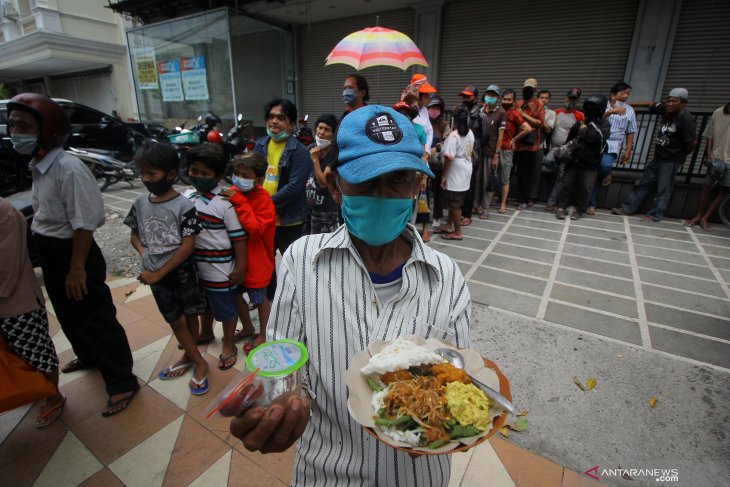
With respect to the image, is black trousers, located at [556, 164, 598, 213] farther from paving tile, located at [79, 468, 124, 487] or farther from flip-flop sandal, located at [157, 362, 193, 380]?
paving tile, located at [79, 468, 124, 487]

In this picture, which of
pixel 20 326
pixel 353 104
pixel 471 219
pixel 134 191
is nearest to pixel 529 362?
pixel 353 104

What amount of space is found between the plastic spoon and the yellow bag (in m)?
2.30

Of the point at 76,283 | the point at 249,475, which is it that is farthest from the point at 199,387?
the point at 76,283

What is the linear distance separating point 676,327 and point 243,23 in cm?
1284

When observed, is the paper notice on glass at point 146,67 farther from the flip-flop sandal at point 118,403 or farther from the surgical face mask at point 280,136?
the flip-flop sandal at point 118,403

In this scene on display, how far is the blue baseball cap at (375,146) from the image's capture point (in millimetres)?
1034

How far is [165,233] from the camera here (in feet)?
7.90

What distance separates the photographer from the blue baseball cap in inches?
40.7

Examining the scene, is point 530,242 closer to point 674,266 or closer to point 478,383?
point 674,266

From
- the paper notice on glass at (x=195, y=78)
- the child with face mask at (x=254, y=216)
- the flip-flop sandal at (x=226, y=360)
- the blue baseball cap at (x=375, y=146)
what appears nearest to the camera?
the blue baseball cap at (x=375, y=146)

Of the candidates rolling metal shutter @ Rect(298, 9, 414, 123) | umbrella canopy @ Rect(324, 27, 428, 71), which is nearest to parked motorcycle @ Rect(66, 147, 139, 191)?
umbrella canopy @ Rect(324, 27, 428, 71)

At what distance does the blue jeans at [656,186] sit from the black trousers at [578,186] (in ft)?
2.84

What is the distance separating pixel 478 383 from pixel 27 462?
2.75 m

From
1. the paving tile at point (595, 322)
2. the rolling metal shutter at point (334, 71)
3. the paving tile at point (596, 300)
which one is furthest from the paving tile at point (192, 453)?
the rolling metal shutter at point (334, 71)
